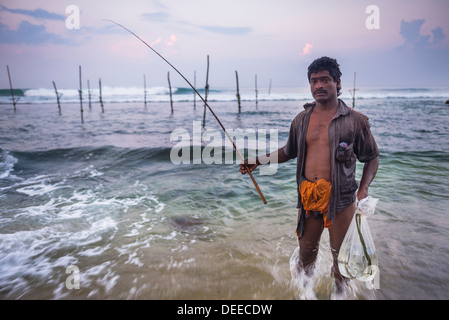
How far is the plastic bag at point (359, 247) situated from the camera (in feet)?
6.95

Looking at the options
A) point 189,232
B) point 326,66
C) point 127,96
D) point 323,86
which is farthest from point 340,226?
point 127,96

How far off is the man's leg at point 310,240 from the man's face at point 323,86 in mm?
1059

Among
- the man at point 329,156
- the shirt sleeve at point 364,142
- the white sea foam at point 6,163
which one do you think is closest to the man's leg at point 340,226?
the man at point 329,156

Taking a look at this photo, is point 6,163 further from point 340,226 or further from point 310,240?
point 340,226

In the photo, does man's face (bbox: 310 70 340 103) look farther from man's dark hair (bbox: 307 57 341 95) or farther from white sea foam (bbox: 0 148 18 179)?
white sea foam (bbox: 0 148 18 179)

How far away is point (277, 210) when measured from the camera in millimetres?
5090

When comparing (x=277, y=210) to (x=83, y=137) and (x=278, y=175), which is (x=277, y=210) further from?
(x=83, y=137)

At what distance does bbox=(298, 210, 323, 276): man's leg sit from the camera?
2.40 metres

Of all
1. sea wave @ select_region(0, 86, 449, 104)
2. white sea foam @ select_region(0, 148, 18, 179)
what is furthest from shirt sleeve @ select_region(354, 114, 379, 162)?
sea wave @ select_region(0, 86, 449, 104)

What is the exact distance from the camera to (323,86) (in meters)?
2.11

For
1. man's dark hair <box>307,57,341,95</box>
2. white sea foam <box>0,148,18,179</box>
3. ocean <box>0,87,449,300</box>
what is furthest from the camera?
white sea foam <box>0,148,18,179</box>

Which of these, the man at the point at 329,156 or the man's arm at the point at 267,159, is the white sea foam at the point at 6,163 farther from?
the man at the point at 329,156

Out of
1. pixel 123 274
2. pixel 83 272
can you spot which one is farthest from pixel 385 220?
pixel 83 272

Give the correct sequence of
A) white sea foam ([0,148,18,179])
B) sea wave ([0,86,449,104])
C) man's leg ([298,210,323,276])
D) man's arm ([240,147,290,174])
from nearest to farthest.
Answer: man's leg ([298,210,323,276]), man's arm ([240,147,290,174]), white sea foam ([0,148,18,179]), sea wave ([0,86,449,104])
